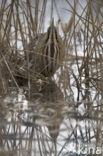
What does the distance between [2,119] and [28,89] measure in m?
0.37

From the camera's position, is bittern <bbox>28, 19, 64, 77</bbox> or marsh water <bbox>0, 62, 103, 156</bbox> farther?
bittern <bbox>28, 19, 64, 77</bbox>

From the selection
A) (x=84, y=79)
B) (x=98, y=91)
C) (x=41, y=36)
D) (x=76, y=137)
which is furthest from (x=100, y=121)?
A: (x=41, y=36)

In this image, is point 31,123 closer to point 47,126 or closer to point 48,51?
point 47,126

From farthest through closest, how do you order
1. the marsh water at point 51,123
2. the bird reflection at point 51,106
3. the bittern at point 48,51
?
the bittern at point 48,51 < the bird reflection at point 51,106 < the marsh water at point 51,123

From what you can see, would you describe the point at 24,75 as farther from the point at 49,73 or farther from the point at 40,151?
the point at 40,151

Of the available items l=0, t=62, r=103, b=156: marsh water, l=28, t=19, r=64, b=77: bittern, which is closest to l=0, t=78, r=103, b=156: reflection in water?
l=0, t=62, r=103, b=156: marsh water

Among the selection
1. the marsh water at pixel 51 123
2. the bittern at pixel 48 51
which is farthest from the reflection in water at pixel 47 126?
the bittern at pixel 48 51

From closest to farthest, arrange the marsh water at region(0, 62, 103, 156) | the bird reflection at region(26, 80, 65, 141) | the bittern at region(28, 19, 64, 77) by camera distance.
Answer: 1. the marsh water at region(0, 62, 103, 156)
2. the bird reflection at region(26, 80, 65, 141)
3. the bittern at region(28, 19, 64, 77)

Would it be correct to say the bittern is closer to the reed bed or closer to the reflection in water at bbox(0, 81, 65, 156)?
the reed bed

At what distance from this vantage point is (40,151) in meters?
0.71

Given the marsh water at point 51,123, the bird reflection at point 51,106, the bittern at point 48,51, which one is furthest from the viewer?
the bittern at point 48,51

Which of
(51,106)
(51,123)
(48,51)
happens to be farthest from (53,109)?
(48,51)

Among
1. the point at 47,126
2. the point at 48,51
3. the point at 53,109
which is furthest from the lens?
the point at 48,51

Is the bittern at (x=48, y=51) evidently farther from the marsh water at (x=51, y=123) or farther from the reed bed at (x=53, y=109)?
the marsh water at (x=51, y=123)
